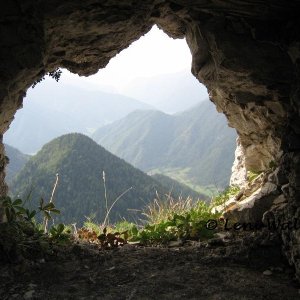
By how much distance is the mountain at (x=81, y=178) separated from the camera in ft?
77.5

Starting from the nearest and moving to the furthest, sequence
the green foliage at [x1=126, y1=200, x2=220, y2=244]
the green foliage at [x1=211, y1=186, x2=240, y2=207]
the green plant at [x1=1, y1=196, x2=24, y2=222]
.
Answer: the green plant at [x1=1, y1=196, x2=24, y2=222] < the green foliage at [x1=126, y1=200, x2=220, y2=244] < the green foliage at [x1=211, y1=186, x2=240, y2=207]

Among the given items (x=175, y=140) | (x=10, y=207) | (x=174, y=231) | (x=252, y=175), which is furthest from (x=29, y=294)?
(x=175, y=140)

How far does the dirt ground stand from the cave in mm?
317

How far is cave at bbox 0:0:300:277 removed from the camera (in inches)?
154

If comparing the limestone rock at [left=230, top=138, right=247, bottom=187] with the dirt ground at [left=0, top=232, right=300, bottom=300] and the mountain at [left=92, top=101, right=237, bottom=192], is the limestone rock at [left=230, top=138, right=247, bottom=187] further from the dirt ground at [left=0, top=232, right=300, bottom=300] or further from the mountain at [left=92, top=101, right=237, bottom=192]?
the mountain at [left=92, top=101, right=237, bottom=192]

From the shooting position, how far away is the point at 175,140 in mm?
111625

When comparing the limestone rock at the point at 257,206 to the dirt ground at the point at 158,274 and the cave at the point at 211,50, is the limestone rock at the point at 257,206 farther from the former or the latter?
the dirt ground at the point at 158,274

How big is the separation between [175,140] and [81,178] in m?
86.1

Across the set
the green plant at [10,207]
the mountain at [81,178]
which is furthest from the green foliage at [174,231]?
the mountain at [81,178]

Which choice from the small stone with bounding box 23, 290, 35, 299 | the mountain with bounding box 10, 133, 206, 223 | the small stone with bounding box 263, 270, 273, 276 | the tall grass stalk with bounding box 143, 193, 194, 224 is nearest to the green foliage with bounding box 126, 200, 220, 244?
the small stone with bounding box 263, 270, 273, 276

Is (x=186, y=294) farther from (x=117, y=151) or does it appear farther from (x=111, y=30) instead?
(x=117, y=151)

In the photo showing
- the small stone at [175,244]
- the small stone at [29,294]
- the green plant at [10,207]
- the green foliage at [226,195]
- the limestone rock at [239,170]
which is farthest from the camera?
the limestone rock at [239,170]

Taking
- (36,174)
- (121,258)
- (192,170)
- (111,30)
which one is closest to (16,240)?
(121,258)

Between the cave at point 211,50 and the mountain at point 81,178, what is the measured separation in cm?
1746
